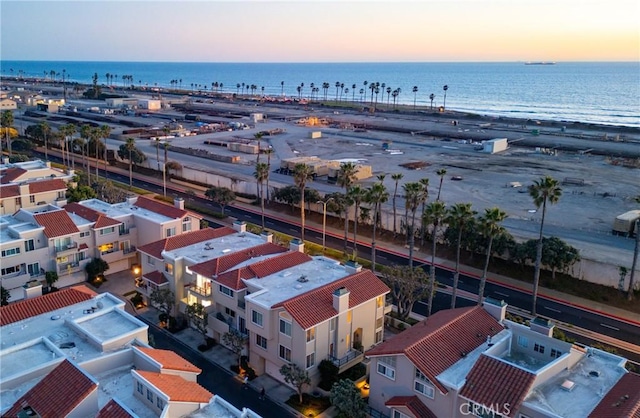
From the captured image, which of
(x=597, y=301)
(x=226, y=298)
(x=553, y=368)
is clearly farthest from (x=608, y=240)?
(x=226, y=298)

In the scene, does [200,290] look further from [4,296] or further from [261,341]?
[4,296]

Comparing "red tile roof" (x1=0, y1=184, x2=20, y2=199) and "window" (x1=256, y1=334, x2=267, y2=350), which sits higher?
"red tile roof" (x1=0, y1=184, x2=20, y2=199)

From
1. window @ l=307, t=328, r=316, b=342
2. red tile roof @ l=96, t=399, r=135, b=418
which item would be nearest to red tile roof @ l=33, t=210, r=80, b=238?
window @ l=307, t=328, r=316, b=342

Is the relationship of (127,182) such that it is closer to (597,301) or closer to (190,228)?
(190,228)

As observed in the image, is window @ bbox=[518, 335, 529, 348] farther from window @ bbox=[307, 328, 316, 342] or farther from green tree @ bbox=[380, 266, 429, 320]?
green tree @ bbox=[380, 266, 429, 320]

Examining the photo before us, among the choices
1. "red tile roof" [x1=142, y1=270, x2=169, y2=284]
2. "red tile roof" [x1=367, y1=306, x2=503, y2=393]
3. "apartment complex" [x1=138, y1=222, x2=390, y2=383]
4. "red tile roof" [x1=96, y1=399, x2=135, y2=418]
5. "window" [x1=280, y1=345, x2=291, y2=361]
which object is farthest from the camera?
"red tile roof" [x1=142, y1=270, x2=169, y2=284]

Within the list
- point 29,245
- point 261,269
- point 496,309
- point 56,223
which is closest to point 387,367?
point 496,309

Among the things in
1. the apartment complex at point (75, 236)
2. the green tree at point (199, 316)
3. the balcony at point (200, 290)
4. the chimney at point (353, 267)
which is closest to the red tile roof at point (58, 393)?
the green tree at point (199, 316)
